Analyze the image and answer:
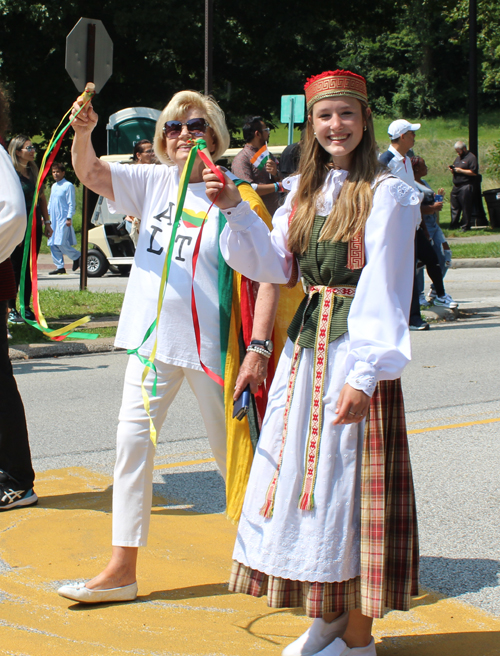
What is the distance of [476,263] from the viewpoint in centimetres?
1777

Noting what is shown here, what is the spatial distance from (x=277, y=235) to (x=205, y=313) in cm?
66

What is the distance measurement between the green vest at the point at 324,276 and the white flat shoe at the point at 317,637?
0.89 meters

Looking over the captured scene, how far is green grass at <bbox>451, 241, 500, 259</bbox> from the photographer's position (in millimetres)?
18125

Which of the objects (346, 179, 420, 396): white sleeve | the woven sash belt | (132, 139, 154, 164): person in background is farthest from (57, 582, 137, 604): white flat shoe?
(132, 139, 154, 164): person in background

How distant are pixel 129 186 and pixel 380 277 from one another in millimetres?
1310

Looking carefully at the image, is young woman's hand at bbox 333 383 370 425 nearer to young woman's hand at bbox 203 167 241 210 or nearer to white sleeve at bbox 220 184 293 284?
white sleeve at bbox 220 184 293 284

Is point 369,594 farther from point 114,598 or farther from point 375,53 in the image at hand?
point 375,53

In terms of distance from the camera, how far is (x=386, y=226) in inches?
98.9

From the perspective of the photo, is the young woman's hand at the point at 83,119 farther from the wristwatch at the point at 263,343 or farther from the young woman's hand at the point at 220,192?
the wristwatch at the point at 263,343

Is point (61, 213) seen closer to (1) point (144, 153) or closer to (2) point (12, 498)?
(1) point (144, 153)

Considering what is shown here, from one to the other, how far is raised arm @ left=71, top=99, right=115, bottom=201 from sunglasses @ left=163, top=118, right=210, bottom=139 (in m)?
0.28

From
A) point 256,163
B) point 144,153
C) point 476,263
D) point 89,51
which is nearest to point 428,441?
point 144,153

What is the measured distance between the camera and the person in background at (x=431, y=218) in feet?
33.3

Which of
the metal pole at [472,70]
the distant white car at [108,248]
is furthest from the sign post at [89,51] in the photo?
the metal pole at [472,70]
